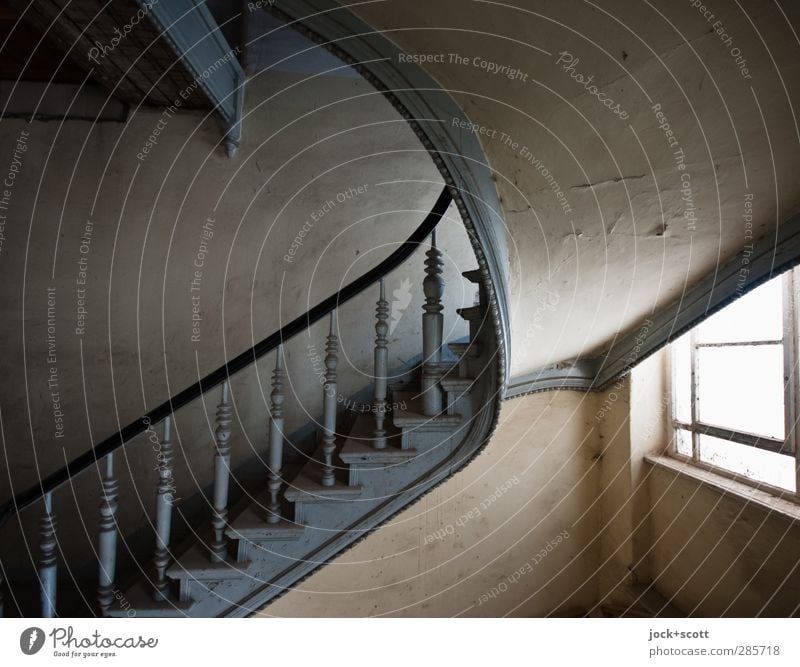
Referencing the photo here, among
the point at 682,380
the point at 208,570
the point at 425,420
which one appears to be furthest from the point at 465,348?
the point at 682,380

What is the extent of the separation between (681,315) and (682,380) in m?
0.68

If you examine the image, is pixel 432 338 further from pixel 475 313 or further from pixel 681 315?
pixel 681 315

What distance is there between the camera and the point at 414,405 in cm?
165

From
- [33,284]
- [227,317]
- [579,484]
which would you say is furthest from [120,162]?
[579,484]

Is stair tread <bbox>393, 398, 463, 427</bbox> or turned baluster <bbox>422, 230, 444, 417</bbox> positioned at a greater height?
turned baluster <bbox>422, 230, 444, 417</bbox>

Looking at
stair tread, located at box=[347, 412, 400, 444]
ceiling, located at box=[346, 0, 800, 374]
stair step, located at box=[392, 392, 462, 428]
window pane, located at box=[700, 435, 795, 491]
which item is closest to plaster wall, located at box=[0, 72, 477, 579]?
stair tread, located at box=[347, 412, 400, 444]

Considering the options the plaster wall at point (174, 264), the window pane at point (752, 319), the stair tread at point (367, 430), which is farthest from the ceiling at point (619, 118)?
the plaster wall at point (174, 264)

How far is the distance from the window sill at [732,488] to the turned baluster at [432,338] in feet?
4.41

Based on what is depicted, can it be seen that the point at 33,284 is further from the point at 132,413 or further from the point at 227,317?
the point at 227,317

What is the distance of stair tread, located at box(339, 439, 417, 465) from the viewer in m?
1.48

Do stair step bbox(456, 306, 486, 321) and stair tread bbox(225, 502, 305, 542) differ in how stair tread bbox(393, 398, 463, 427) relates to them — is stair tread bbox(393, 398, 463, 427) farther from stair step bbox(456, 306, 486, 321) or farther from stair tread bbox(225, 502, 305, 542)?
stair tread bbox(225, 502, 305, 542)

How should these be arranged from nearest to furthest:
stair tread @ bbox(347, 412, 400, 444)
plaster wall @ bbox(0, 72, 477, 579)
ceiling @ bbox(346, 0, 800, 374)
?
ceiling @ bbox(346, 0, 800, 374), stair tread @ bbox(347, 412, 400, 444), plaster wall @ bbox(0, 72, 477, 579)

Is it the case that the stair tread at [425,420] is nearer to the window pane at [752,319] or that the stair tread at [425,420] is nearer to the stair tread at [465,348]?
the stair tread at [465,348]

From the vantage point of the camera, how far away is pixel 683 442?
2352 mm
